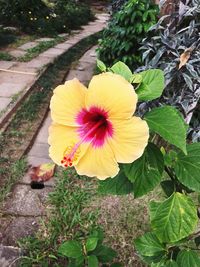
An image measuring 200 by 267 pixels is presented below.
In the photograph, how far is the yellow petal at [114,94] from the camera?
2.38 ft

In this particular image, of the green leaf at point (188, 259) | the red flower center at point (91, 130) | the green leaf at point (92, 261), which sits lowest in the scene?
the green leaf at point (92, 261)

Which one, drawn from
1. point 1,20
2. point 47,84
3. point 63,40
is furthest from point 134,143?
point 1,20

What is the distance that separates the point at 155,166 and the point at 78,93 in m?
0.25

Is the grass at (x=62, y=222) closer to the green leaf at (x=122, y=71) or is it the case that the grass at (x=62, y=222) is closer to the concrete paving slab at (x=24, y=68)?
the green leaf at (x=122, y=71)

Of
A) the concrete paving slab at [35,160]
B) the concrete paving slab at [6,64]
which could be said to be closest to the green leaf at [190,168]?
the concrete paving slab at [35,160]

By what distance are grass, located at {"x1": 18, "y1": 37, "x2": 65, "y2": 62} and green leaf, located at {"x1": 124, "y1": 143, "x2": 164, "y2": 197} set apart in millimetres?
4975

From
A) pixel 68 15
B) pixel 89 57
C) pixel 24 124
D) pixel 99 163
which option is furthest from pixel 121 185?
pixel 68 15

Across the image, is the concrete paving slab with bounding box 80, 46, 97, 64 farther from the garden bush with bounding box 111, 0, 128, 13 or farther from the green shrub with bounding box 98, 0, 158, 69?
the green shrub with bounding box 98, 0, 158, 69

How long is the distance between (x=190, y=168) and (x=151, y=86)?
211mm

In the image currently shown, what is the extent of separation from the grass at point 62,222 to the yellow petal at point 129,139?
4.81ft

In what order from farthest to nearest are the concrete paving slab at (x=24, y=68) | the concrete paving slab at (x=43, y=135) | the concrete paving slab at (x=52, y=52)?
1. the concrete paving slab at (x=52, y=52)
2. the concrete paving slab at (x=24, y=68)
3. the concrete paving slab at (x=43, y=135)

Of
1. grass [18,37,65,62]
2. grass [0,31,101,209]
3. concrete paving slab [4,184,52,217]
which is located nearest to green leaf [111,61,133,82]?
concrete paving slab [4,184,52,217]

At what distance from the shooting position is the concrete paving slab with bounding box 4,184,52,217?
246cm

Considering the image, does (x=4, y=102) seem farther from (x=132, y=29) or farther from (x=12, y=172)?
(x=132, y=29)
